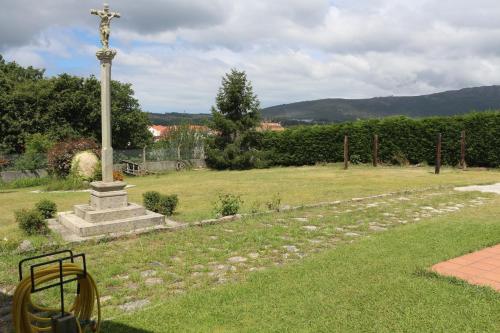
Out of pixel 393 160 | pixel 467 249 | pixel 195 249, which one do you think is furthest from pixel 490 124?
pixel 195 249

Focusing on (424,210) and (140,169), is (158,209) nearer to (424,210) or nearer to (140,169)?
(424,210)

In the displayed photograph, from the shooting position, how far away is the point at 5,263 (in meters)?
5.35

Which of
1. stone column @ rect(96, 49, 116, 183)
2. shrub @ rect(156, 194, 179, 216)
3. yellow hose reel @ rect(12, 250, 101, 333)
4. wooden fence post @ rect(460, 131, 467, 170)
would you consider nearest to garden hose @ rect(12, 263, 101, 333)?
yellow hose reel @ rect(12, 250, 101, 333)

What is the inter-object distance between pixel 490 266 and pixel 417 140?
18.5m

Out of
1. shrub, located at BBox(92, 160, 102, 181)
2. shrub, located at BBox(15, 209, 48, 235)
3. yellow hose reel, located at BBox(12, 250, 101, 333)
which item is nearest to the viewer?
yellow hose reel, located at BBox(12, 250, 101, 333)

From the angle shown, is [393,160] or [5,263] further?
[393,160]

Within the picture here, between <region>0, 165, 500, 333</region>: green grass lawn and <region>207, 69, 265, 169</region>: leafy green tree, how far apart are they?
56.8 feet

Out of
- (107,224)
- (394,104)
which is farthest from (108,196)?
(394,104)

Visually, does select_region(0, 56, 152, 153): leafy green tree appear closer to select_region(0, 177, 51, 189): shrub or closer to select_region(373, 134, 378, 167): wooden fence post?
select_region(0, 177, 51, 189): shrub

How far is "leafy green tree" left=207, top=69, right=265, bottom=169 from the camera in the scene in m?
26.4

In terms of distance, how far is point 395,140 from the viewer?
2275 centimetres

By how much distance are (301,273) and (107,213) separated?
4374 millimetres

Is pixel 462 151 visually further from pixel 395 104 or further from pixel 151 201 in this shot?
pixel 395 104

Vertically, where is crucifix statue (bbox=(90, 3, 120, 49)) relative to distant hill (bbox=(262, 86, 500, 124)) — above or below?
below
